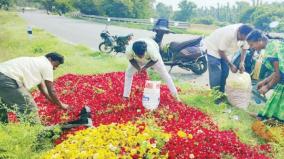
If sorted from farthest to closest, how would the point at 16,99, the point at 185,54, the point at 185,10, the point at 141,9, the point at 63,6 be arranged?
the point at 63,6 → the point at 185,10 → the point at 141,9 → the point at 185,54 → the point at 16,99

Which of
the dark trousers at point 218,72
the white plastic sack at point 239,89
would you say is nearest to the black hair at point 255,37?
the white plastic sack at point 239,89

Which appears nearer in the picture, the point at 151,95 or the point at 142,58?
the point at 151,95

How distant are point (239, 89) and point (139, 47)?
96.7 inches

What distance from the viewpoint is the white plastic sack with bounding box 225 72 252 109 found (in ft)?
29.8

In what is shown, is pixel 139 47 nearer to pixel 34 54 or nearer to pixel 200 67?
pixel 200 67

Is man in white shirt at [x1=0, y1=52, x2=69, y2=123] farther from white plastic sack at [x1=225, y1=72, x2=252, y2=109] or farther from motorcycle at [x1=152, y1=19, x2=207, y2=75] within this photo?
motorcycle at [x1=152, y1=19, x2=207, y2=75]

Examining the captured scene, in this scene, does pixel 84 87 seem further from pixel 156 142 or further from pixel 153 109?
pixel 156 142

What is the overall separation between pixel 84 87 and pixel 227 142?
4.98 meters

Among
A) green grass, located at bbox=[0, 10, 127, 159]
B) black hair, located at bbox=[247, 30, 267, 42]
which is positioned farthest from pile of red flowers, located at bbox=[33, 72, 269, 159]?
black hair, located at bbox=[247, 30, 267, 42]

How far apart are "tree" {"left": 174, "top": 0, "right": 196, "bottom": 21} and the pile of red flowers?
60.3m

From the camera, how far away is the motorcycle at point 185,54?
13.2 metres

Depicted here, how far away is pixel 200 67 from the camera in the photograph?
1352cm

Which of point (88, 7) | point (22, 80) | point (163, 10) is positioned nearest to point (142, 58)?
point (22, 80)

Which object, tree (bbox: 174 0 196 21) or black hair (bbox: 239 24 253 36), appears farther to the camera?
tree (bbox: 174 0 196 21)
